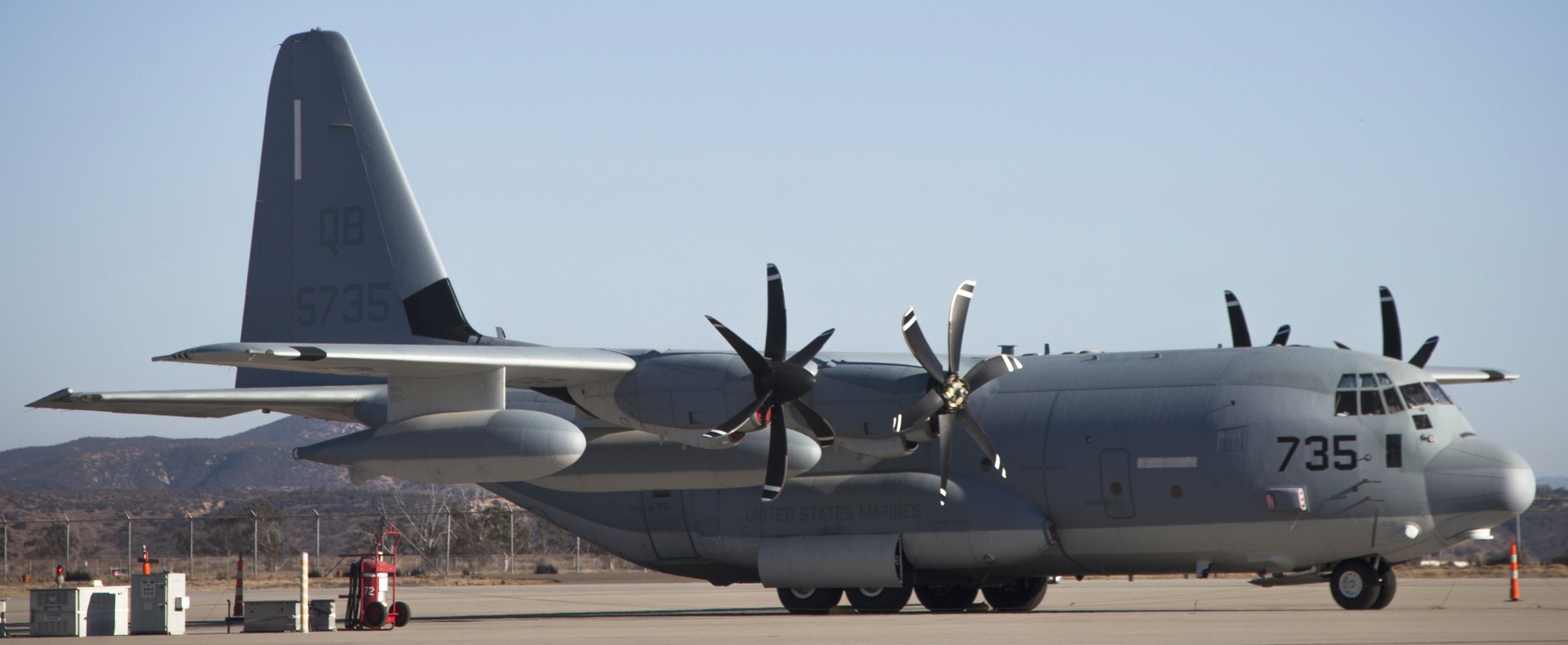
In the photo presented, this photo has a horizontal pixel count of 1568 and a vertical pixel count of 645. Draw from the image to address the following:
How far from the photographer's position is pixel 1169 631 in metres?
15.8

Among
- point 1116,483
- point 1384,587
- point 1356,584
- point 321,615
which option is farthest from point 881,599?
point 321,615

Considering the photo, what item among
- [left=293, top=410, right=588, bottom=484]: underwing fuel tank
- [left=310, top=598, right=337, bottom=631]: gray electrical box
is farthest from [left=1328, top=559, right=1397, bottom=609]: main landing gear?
[left=310, top=598, right=337, bottom=631]: gray electrical box

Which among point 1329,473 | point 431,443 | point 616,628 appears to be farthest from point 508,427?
point 1329,473

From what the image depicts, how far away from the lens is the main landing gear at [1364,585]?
1986 cm

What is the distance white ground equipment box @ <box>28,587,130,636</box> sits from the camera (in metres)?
18.3

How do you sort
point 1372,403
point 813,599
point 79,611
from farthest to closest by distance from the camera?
1. point 813,599
2. point 1372,403
3. point 79,611

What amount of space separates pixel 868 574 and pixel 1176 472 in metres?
4.65

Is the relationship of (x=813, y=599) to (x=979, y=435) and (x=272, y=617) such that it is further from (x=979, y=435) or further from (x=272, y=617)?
(x=272, y=617)

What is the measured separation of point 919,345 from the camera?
19.4 metres

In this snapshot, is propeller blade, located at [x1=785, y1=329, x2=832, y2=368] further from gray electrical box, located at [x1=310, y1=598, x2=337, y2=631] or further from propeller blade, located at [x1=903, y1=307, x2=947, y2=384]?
gray electrical box, located at [x1=310, y1=598, x2=337, y2=631]

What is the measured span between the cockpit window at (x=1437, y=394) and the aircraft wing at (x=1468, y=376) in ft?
7.55

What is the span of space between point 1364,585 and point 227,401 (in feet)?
50.7

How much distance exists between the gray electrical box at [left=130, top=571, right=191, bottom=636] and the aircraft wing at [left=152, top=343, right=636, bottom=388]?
3143 millimetres

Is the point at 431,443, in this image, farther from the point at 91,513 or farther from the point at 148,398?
the point at 91,513
